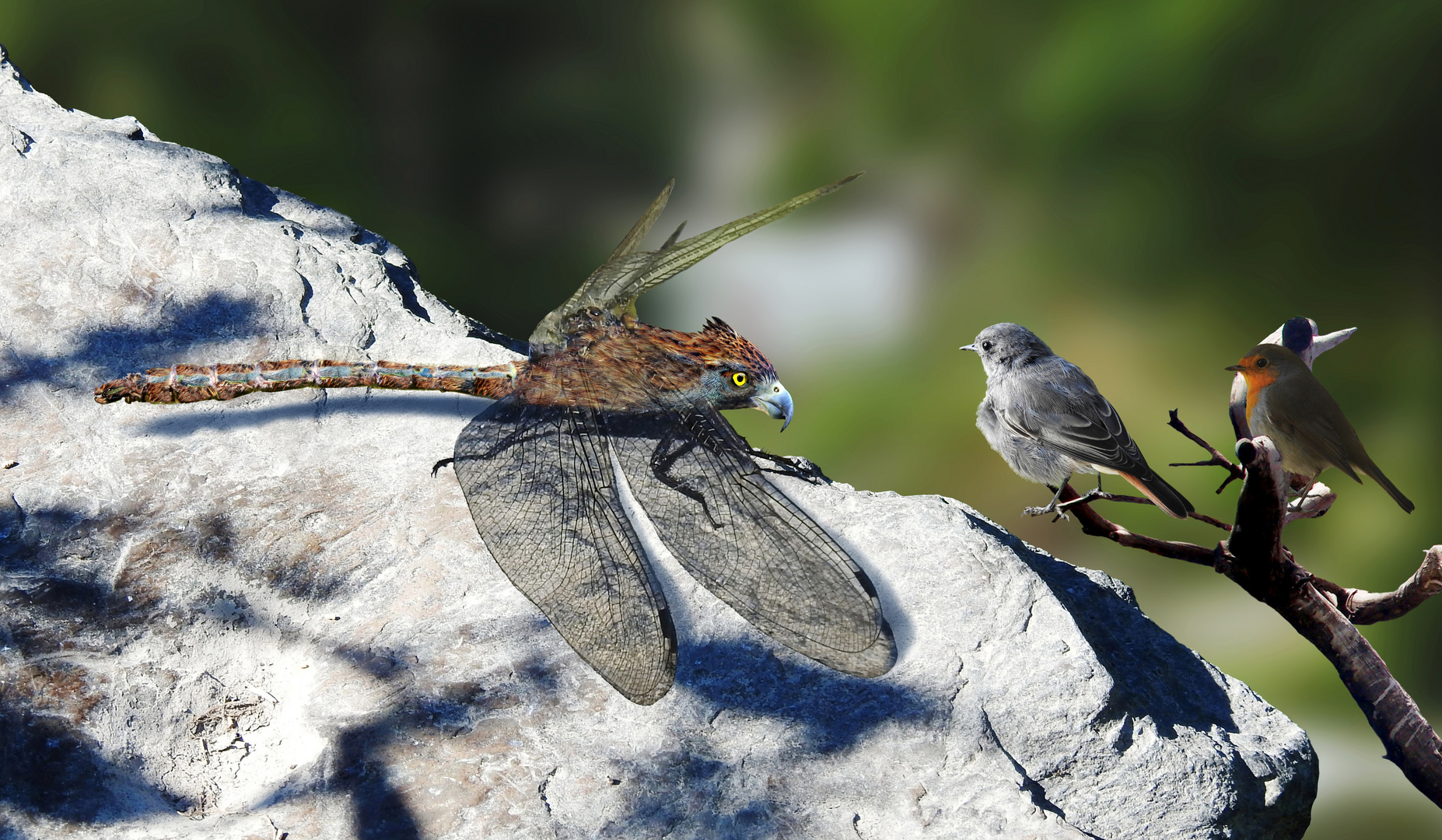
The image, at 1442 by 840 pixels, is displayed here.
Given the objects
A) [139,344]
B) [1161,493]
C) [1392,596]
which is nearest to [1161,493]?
[1161,493]

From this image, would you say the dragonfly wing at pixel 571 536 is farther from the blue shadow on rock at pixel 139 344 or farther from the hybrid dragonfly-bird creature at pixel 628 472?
the blue shadow on rock at pixel 139 344

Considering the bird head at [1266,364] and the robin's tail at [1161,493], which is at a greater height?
the bird head at [1266,364]

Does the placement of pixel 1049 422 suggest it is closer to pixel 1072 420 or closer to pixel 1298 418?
pixel 1072 420

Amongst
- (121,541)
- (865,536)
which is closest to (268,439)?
(121,541)

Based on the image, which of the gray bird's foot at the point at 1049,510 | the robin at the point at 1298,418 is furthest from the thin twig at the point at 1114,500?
the robin at the point at 1298,418

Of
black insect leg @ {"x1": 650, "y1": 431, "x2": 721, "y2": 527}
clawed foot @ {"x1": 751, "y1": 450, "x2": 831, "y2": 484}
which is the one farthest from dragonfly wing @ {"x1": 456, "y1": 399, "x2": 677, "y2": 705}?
clawed foot @ {"x1": 751, "y1": 450, "x2": 831, "y2": 484}

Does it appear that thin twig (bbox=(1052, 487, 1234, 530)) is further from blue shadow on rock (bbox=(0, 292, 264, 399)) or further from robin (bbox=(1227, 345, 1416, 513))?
blue shadow on rock (bbox=(0, 292, 264, 399))

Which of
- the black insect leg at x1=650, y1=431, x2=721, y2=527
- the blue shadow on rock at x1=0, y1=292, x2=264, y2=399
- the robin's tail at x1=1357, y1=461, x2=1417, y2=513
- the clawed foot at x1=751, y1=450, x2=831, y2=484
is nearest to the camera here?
the robin's tail at x1=1357, y1=461, x2=1417, y2=513
